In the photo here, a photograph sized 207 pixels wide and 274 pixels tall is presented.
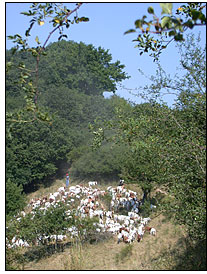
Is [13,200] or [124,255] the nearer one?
[124,255]

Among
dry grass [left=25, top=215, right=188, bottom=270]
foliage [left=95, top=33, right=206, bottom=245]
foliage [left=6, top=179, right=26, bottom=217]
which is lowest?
dry grass [left=25, top=215, right=188, bottom=270]

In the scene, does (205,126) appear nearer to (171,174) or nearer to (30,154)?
(171,174)

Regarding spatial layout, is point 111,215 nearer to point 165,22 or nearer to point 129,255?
point 129,255

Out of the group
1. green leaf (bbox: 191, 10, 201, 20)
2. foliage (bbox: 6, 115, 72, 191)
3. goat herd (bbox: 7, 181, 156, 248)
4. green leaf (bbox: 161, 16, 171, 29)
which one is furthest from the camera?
foliage (bbox: 6, 115, 72, 191)

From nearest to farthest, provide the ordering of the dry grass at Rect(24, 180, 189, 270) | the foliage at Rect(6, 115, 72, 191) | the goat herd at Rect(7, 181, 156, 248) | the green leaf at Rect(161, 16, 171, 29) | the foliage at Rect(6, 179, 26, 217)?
the green leaf at Rect(161, 16, 171, 29) → the dry grass at Rect(24, 180, 189, 270) → the goat herd at Rect(7, 181, 156, 248) → the foliage at Rect(6, 179, 26, 217) → the foliage at Rect(6, 115, 72, 191)

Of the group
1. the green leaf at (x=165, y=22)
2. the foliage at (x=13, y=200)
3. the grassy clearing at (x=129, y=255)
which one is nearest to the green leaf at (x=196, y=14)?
the green leaf at (x=165, y=22)

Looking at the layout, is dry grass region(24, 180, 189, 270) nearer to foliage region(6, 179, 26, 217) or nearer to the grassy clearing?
the grassy clearing

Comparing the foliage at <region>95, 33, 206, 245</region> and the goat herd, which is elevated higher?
the foliage at <region>95, 33, 206, 245</region>

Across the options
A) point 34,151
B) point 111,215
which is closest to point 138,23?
point 111,215

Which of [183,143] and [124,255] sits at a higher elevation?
[183,143]

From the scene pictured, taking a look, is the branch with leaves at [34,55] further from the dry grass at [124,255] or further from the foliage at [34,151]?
the foliage at [34,151]

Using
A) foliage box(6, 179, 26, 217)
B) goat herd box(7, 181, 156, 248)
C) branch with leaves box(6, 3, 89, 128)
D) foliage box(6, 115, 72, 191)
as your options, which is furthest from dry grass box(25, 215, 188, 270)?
foliage box(6, 115, 72, 191)

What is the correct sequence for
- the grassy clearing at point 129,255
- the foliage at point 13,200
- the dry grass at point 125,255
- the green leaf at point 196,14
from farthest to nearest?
the foliage at point 13,200 → the dry grass at point 125,255 → the grassy clearing at point 129,255 → the green leaf at point 196,14
